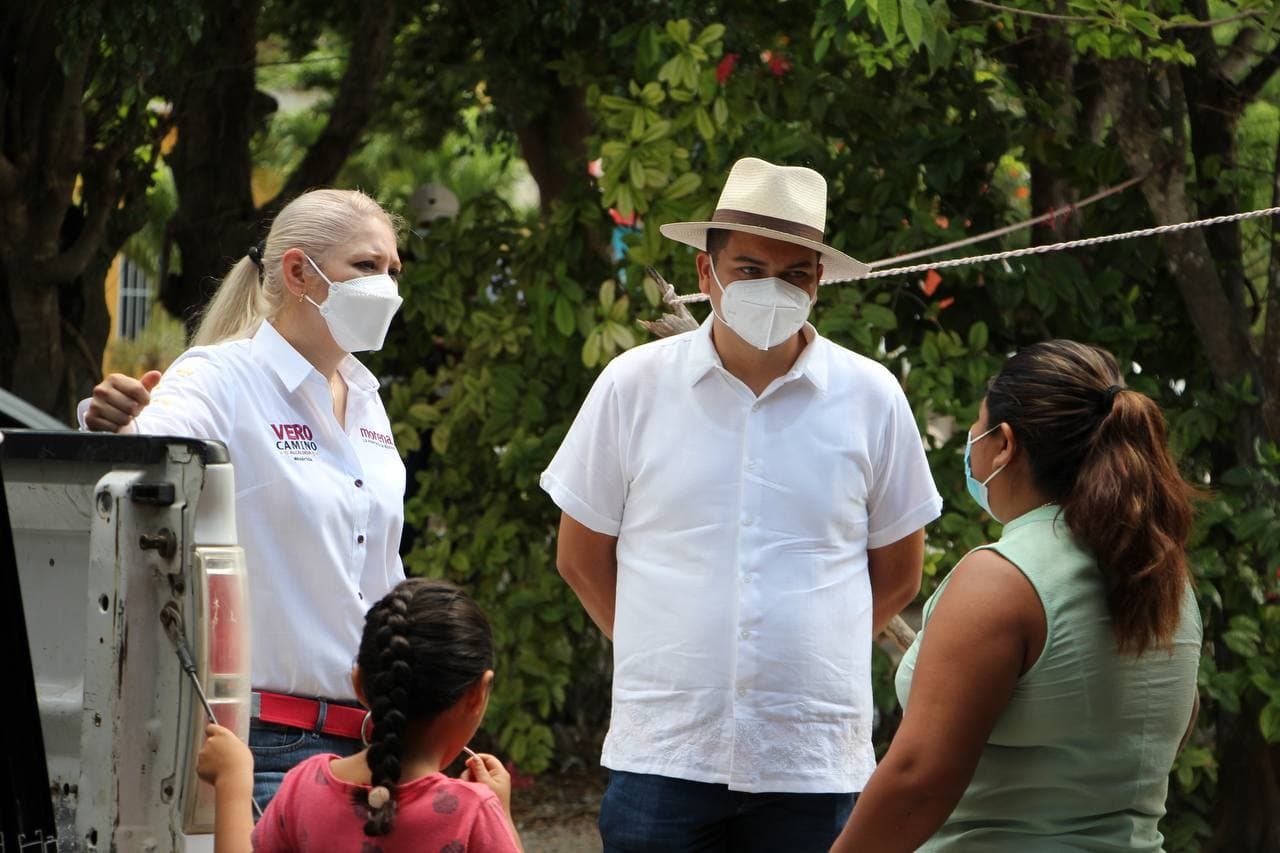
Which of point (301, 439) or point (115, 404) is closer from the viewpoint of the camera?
point (115, 404)

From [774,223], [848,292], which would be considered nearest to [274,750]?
[774,223]

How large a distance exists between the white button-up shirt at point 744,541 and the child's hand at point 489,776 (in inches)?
25.3

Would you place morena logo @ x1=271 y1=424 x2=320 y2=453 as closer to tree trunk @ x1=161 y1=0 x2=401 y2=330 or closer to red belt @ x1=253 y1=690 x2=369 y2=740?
red belt @ x1=253 y1=690 x2=369 y2=740

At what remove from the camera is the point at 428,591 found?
240 cm

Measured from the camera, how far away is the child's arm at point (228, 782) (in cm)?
238

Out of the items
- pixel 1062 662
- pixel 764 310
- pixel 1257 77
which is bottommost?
pixel 1062 662

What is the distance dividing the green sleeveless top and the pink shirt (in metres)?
0.68

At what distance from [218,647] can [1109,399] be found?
1.38m

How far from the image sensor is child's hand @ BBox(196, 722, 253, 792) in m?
2.47

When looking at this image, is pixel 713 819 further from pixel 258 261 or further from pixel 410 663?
pixel 258 261

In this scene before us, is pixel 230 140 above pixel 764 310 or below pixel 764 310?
above

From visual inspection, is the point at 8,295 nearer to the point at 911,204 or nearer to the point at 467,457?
the point at 467,457

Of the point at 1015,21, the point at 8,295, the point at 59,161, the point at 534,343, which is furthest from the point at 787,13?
the point at 8,295

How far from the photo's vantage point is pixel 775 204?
322 centimetres
